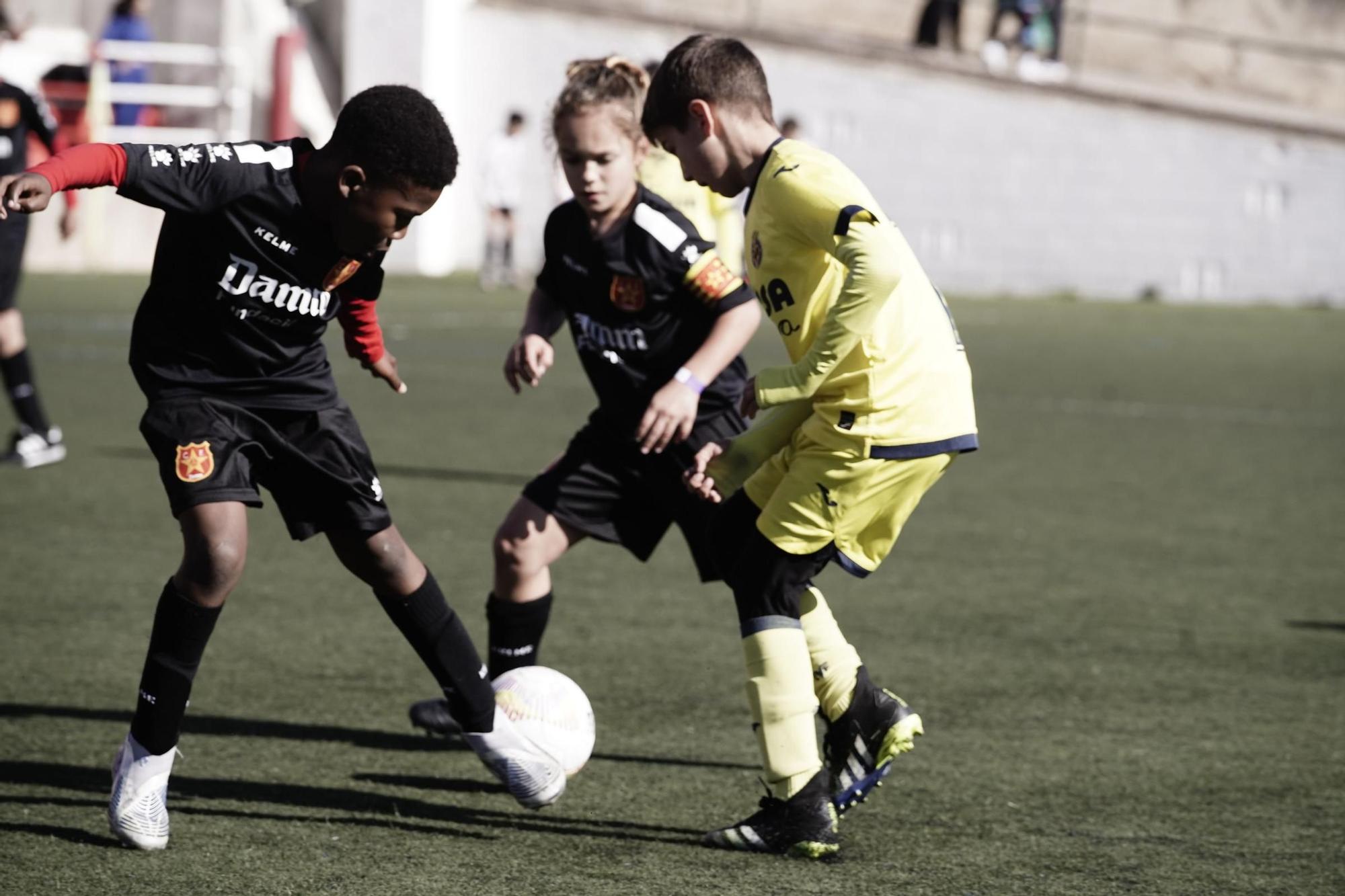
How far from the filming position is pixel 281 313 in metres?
3.85

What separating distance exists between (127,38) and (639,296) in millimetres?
19430

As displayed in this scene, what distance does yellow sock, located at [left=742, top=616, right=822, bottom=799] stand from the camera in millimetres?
3811

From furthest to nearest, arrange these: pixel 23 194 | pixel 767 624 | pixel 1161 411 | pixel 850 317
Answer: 1. pixel 1161 411
2. pixel 767 624
3. pixel 850 317
4. pixel 23 194

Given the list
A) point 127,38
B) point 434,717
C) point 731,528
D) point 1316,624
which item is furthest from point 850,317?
point 127,38

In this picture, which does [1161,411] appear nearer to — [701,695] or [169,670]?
[701,695]

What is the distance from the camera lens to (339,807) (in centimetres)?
410

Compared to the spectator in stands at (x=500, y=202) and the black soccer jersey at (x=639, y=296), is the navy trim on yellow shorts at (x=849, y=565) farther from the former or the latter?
the spectator in stands at (x=500, y=202)

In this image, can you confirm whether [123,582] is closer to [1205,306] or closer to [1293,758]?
[1293,758]

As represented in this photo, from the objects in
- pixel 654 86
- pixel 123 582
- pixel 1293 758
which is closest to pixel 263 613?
pixel 123 582

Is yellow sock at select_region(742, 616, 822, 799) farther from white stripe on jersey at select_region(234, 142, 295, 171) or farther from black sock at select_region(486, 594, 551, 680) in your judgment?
white stripe on jersey at select_region(234, 142, 295, 171)

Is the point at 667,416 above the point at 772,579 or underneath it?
above

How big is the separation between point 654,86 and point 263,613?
2727mm

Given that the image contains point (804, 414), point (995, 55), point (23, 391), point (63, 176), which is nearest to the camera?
point (63, 176)

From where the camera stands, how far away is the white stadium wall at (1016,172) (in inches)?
1017
